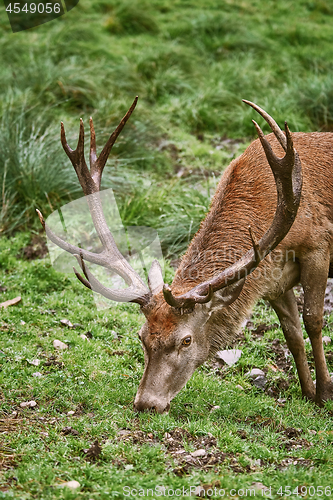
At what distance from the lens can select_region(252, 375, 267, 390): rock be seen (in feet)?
18.3

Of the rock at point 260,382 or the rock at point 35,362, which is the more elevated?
the rock at point 35,362

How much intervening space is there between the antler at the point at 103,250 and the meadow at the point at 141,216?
36.3 inches

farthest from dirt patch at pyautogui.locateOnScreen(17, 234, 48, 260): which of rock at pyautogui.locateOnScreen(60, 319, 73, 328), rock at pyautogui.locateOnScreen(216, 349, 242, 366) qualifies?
rock at pyautogui.locateOnScreen(216, 349, 242, 366)

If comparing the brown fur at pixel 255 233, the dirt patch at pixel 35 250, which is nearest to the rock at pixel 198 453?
the brown fur at pixel 255 233

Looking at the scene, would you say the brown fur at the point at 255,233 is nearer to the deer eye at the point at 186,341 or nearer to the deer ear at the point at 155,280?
the deer ear at the point at 155,280

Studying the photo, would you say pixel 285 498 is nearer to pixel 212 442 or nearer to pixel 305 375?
pixel 212 442

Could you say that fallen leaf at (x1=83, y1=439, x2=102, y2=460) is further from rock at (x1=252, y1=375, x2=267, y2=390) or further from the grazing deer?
rock at (x1=252, y1=375, x2=267, y2=390)

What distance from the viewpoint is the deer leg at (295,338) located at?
549 cm

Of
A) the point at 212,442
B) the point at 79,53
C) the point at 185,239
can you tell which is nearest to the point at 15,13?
the point at 79,53

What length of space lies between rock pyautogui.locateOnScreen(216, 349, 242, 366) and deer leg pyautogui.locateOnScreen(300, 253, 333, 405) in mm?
884

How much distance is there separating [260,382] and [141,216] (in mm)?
3459

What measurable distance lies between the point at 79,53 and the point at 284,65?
480 centimetres

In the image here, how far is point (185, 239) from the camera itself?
7.93 meters

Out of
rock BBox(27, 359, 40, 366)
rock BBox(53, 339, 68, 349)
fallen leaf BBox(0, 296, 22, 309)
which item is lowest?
fallen leaf BBox(0, 296, 22, 309)
